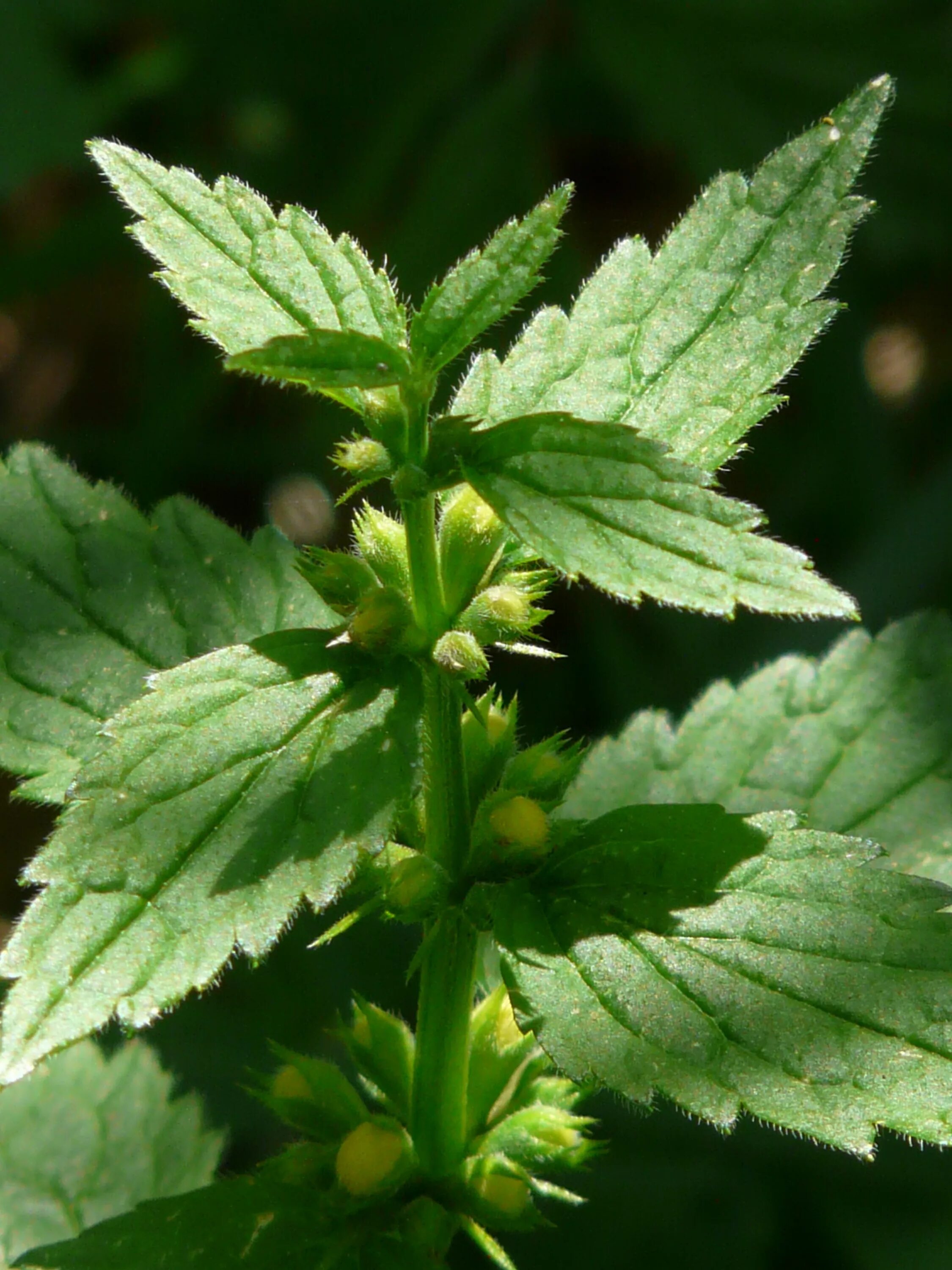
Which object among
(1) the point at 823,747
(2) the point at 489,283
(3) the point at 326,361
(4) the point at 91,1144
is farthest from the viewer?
(4) the point at 91,1144

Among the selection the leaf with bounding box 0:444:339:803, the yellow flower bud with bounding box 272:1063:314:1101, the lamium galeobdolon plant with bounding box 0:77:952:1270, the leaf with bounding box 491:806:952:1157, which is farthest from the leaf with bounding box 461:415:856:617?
the yellow flower bud with bounding box 272:1063:314:1101

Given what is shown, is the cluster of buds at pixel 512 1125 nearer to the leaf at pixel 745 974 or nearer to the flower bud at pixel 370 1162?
the flower bud at pixel 370 1162

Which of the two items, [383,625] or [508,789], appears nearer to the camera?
[383,625]

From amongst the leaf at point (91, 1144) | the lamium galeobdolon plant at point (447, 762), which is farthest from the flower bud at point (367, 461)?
the leaf at point (91, 1144)

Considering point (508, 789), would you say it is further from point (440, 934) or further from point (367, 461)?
point (367, 461)

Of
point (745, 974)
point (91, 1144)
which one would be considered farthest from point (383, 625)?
point (91, 1144)
